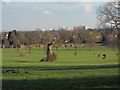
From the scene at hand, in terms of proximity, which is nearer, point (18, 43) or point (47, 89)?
point (47, 89)

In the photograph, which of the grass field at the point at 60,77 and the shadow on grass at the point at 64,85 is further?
the grass field at the point at 60,77

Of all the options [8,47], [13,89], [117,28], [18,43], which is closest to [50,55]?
[117,28]

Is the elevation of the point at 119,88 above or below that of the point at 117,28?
below

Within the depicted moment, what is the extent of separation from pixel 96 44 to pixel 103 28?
90.9 metres

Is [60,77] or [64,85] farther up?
[64,85]

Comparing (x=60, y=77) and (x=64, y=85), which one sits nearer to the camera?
(x=64, y=85)

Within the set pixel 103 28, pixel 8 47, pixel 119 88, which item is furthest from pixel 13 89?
pixel 8 47

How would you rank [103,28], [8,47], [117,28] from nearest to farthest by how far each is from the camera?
[117,28]
[103,28]
[8,47]

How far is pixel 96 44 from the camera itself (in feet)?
414

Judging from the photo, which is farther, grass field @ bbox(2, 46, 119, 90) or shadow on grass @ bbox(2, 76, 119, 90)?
grass field @ bbox(2, 46, 119, 90)

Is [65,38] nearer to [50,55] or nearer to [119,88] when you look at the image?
[50,55]

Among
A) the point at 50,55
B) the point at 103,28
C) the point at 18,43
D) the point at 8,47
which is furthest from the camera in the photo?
the point at 8,47

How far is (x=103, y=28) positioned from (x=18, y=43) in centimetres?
7780

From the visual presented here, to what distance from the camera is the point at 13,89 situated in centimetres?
1390
